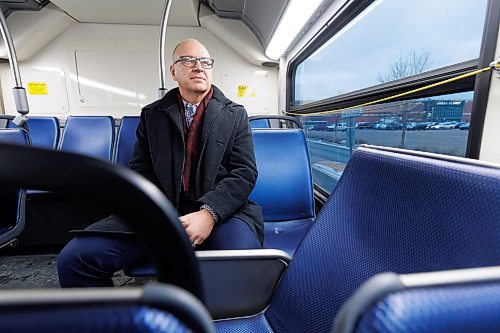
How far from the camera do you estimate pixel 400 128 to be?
54.9 inches

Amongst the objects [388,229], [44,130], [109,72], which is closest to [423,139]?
[388,229]

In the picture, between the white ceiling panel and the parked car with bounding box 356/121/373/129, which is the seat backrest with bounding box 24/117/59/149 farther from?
the parked car with bounding box 356/121/373/129

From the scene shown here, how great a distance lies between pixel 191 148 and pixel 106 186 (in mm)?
1106

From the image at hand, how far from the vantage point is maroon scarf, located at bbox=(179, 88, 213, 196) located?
1.26 m

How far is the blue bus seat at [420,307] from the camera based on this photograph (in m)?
0.21

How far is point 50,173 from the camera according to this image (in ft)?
0.63

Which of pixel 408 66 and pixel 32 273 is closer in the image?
pixel 408 66

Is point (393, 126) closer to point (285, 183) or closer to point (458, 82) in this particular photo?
point (458, 82)

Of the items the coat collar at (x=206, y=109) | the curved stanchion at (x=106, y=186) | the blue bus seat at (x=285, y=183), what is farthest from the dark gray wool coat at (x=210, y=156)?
the curved stanchion at (x=106, y=186)

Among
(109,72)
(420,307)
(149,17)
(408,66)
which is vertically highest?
(149,17)

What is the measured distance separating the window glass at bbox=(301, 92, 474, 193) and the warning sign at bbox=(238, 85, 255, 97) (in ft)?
5.71

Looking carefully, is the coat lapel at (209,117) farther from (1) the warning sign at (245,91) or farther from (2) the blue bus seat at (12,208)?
(1) the warning sign at (245,91)

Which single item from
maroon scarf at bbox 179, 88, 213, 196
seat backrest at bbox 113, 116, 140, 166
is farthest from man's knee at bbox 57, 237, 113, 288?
seat backrest at bbox 113, 116, 140, 166

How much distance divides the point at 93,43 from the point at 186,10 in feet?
5.04
